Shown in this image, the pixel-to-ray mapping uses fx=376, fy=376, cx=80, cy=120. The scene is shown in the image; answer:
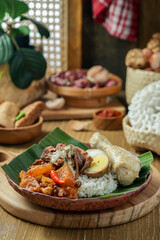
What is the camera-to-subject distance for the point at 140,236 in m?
1.42

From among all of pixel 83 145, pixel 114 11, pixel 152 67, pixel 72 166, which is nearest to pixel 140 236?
pixel 72 166

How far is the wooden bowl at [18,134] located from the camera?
219cm

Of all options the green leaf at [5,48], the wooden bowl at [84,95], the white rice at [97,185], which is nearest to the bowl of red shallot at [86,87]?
the wooden bowl at [84,95]

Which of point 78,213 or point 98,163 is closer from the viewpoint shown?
point 78,213

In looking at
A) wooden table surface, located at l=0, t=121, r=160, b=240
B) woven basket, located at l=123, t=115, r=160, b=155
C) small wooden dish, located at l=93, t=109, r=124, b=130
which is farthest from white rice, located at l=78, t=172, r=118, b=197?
small wooden dish, located at l=93, t=109, r=124, b=130

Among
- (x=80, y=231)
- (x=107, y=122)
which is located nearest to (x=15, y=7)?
(x=107, y=122)

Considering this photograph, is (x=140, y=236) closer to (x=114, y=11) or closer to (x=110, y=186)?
(x=110, y=186)

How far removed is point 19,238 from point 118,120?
4.34 ft

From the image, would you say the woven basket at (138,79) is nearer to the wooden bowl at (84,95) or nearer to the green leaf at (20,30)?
the wooden bowl at (84,95)

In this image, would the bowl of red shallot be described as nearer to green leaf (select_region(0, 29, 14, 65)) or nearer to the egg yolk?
green leaf (select_region(0, 29, 14, 65))

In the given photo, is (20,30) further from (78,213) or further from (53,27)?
(78,213)

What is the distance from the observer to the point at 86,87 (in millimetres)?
2797

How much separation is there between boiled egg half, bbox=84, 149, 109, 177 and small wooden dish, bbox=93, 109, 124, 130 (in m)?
0.86

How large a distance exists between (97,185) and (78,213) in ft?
0.43
